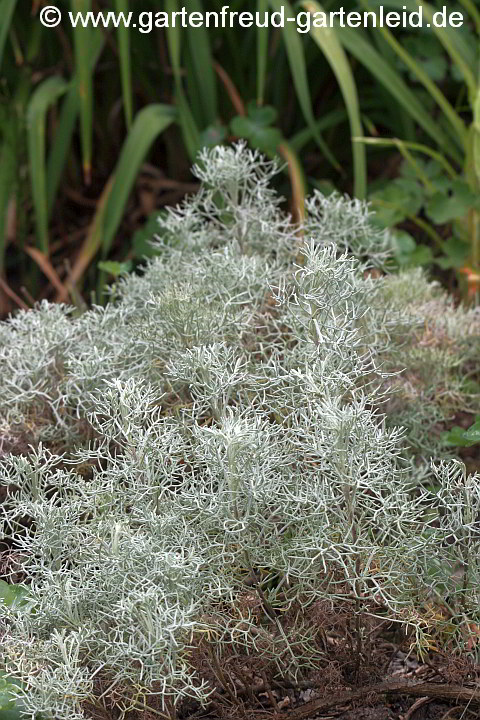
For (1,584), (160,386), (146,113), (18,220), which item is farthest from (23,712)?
(18,220)

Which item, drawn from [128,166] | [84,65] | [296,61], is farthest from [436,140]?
[84,65]

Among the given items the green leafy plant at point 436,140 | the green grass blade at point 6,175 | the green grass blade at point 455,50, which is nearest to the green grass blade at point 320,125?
the green leafy plant at point 436,140

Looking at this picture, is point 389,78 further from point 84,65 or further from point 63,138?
point 63,138

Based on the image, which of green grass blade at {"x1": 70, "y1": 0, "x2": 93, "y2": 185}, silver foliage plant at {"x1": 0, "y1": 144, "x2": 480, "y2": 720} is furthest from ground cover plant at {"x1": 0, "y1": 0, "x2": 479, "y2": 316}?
silver foliage plant at {"x1": 0, "y1": 144, "x2": 480, "y2": 720}

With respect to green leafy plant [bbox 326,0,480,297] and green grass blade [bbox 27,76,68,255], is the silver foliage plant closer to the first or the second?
green leafy plant [bbox 326,0,480,297]

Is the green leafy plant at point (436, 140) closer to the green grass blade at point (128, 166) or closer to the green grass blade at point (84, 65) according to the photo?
the green grass blade at point (128, 166)

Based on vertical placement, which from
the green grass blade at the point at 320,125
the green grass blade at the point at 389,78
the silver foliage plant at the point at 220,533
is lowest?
the silver foliage plant at the point at 220,533
